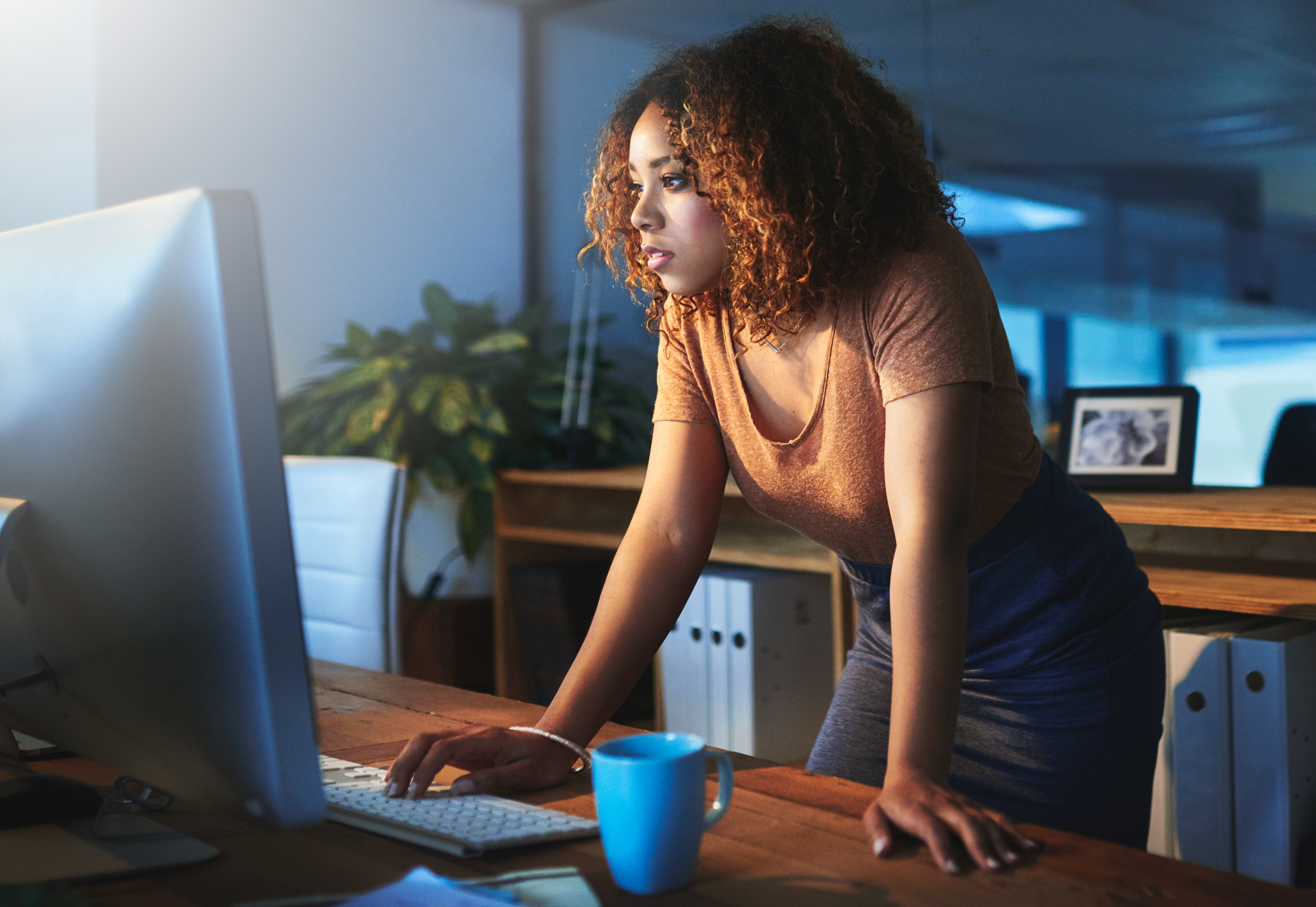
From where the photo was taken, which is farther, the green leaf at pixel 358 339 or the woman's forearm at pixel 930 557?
the green leaf at pixel 358 339

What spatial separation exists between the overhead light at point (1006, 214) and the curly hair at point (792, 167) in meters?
1.84

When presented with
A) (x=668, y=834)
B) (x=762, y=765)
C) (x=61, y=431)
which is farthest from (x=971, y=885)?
(x=61, y=431)

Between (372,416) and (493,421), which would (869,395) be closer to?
(493,421)

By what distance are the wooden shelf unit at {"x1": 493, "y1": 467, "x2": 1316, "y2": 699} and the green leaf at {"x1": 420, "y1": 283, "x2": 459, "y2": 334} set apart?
2.03ft

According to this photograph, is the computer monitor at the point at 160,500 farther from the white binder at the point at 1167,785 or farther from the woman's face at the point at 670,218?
the white binder at the point at 1167,785

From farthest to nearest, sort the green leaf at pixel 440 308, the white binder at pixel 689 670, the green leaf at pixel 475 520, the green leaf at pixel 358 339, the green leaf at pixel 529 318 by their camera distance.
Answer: the green leaf at pixel 529 318 → the green leaf at pixel 440 308 → the green leaf at pixel 358 339 → the green leaf at pixel 475 520 → the white binder at pixel 689 670

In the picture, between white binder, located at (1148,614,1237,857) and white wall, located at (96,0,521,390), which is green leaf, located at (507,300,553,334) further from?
white binder, located at (1148,614,1237,857)

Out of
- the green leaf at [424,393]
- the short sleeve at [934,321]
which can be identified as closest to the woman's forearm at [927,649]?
the short sleeve at [934,321]

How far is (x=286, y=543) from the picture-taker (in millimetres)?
628

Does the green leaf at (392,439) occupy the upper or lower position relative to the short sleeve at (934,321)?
lower

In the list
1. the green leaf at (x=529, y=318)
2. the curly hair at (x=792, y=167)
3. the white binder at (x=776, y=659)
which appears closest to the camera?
the curly hair at (x=792, y=167)

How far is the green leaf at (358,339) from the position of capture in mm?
3615

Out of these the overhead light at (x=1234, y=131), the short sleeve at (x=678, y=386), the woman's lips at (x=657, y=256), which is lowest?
the short sleeve at (x=678, y=386)

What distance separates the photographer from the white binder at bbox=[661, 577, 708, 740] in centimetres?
281
